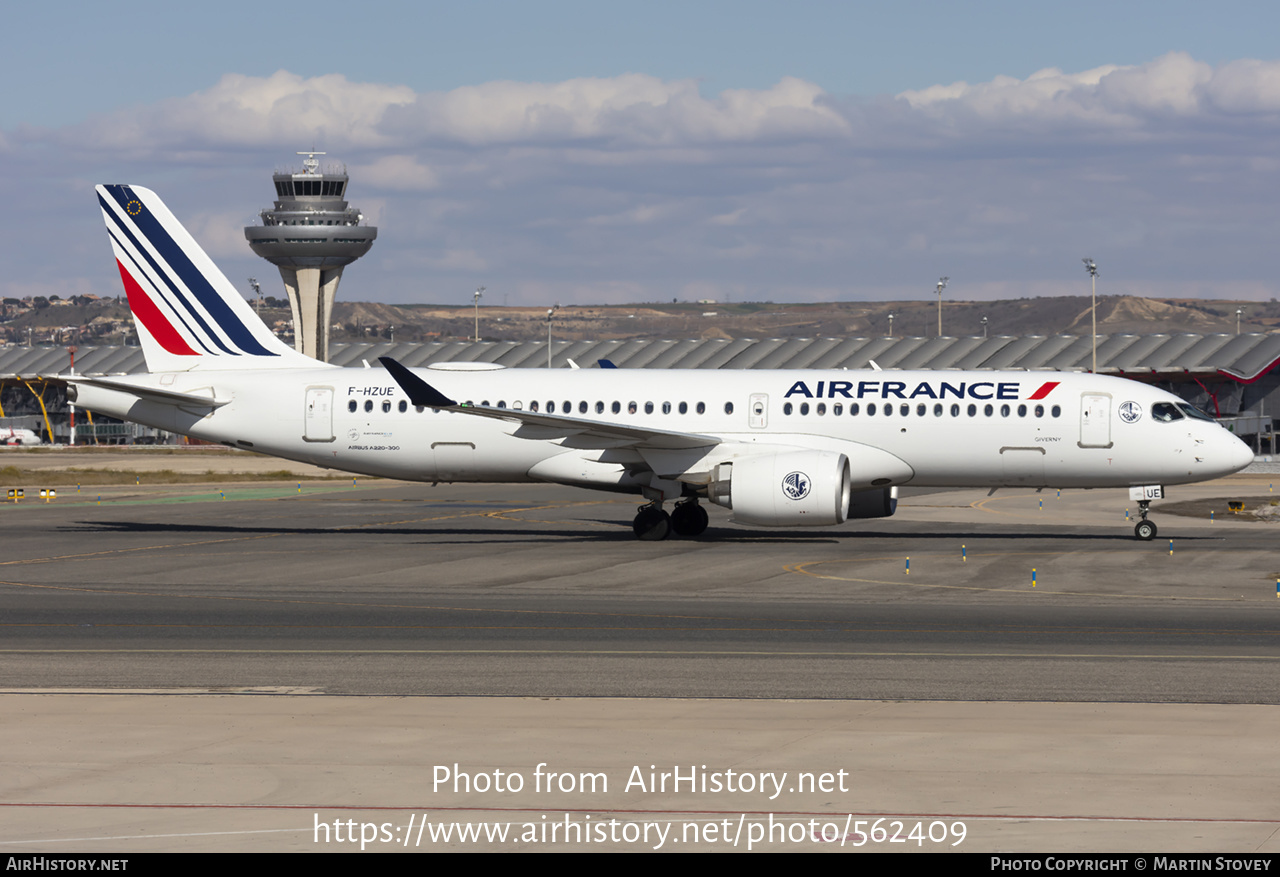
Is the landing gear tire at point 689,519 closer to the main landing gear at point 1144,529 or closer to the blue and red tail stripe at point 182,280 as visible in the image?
the main landing gear at point 1144,529

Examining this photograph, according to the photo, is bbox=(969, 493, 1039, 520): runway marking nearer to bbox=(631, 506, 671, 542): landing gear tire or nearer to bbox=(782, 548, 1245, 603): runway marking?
bbox=(782, 548, 1245, 603): runway marking

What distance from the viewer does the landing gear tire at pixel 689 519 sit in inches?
1390

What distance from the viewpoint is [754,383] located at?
3538 centimetres

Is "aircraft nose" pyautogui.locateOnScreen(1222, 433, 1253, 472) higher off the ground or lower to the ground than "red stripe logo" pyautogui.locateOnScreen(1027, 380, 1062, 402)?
lower

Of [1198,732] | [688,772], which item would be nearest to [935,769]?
[688,772]

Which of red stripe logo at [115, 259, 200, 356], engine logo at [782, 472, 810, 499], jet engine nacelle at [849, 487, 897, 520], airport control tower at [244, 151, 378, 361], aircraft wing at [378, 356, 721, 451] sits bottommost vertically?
jet engine nacelle at [849, 487, 897, 520]

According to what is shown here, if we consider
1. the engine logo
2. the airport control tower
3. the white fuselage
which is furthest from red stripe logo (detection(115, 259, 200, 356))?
the airport control tower

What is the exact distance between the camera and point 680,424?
35.2 m

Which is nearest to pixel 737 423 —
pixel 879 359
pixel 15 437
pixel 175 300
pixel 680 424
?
pixel 680 424

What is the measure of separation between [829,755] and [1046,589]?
46.2ft

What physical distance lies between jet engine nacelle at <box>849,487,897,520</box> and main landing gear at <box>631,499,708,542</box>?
3936 mm

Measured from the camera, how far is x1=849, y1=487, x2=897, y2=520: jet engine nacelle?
35188 mm

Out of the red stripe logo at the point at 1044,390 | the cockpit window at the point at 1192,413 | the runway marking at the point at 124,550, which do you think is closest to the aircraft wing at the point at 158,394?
the runway marking at the point at 124,550

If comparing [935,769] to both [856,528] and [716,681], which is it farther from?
[856,528]
